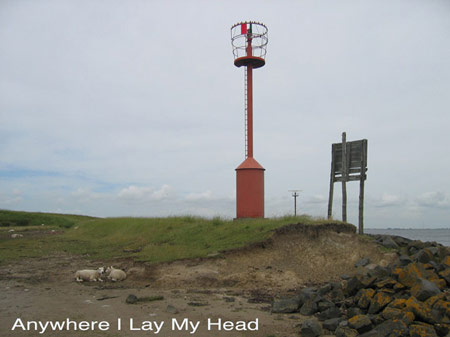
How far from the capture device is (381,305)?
8.23 m

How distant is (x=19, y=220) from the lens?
4269 cm

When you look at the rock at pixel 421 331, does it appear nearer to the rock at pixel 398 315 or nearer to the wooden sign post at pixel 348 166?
the rock at pixel 398 315

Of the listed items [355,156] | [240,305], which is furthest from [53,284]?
[355,156]

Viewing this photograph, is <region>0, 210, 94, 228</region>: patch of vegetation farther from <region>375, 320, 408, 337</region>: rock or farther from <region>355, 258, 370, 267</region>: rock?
<region>375, 320, 408, 337</region>: rock

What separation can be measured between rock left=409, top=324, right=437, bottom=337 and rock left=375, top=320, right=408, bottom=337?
4.1 inches

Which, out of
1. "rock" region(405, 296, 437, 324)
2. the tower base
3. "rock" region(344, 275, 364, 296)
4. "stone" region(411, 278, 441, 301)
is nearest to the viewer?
"rock" region(405, 296, 437, 324)

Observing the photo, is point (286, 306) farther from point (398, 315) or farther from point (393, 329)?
point (393, 329)

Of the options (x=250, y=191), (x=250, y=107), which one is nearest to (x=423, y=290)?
(x=250, y=191)

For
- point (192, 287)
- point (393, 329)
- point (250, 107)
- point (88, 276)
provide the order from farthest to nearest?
point (250, 107) < point (88, 276) < point (192, 287) < point (393, 329)

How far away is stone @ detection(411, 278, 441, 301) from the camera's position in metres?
8.06

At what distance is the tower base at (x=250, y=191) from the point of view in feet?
62.1

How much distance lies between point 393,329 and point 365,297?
1.74 meters

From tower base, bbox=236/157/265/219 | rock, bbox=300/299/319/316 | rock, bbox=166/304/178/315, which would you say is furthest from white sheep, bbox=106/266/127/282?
tower base, bbox=236/157/265/219

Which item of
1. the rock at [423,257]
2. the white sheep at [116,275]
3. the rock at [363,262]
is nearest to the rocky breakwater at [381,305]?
the rock at [423,257]
